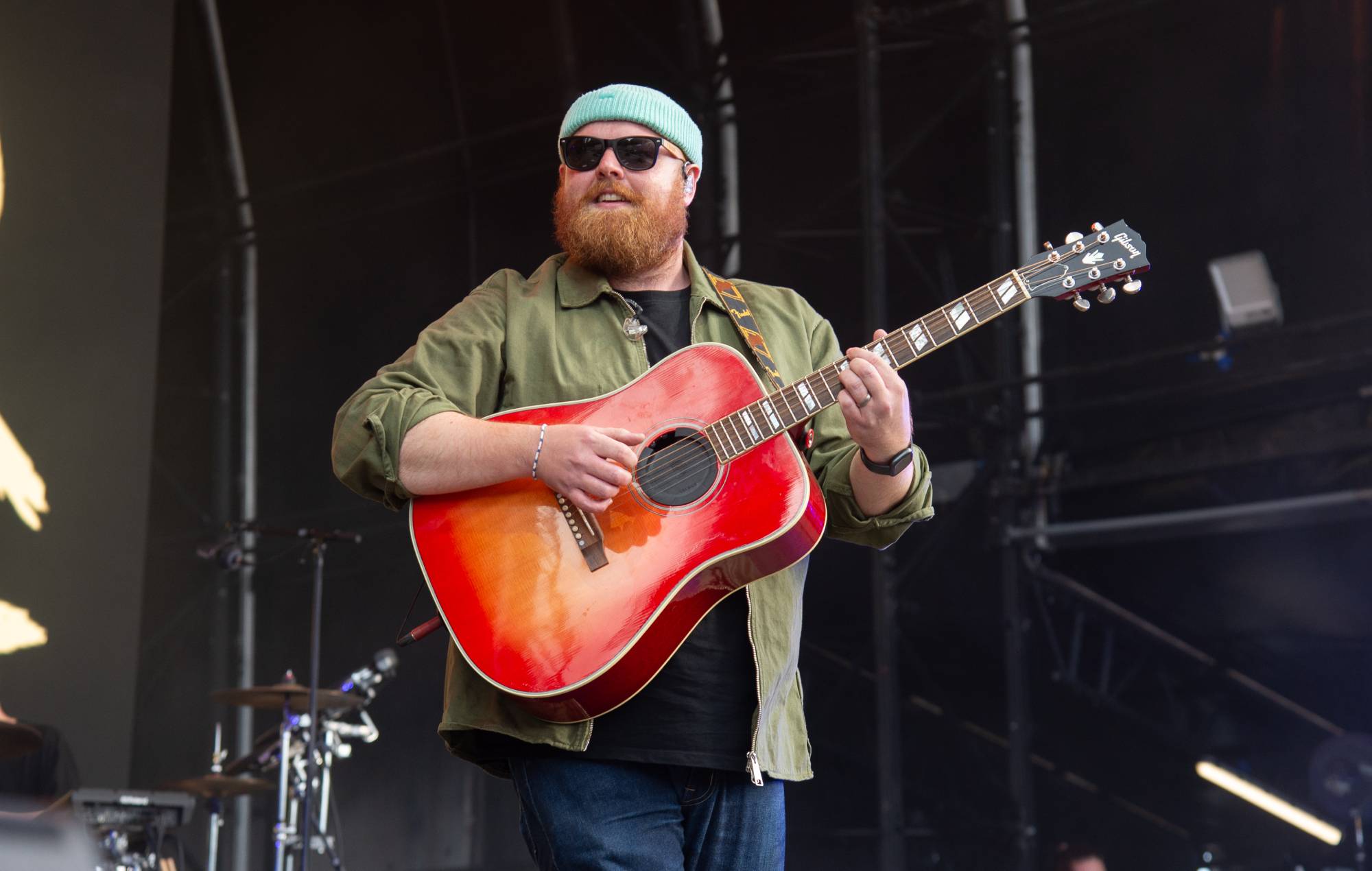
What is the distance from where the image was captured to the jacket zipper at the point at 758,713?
5.96 ft

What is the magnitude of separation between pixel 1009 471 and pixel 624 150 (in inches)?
208

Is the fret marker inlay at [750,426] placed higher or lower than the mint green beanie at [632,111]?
lower

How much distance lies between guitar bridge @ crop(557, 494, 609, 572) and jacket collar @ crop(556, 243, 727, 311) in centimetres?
31

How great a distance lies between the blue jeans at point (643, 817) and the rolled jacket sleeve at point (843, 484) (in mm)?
396

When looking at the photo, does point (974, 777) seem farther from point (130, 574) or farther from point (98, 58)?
point (98, 58)

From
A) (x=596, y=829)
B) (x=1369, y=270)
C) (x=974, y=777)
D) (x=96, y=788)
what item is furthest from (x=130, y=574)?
(x=1369, y=270)

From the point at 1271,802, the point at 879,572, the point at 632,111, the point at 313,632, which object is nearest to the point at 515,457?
the point at 632,111

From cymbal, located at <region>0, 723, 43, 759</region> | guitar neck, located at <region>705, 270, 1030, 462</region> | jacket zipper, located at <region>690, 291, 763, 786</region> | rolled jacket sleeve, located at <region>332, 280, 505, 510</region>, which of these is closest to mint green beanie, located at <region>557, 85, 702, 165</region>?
rolled jacket sleeve, located at <region>332, 280, 505, 510</region>

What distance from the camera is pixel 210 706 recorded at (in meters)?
9.23

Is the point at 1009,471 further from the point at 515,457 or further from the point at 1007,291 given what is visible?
the point at 515,457

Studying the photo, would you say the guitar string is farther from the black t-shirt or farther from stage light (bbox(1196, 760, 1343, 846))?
stage light (bbox(1196, 760, 1343, 846))

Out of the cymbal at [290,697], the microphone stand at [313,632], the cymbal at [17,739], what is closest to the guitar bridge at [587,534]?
the cymbal at [17,739]

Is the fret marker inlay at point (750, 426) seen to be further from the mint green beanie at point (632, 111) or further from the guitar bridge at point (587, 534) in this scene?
the mint green beanie at point (632, 111)

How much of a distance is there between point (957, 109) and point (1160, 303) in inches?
64.0
